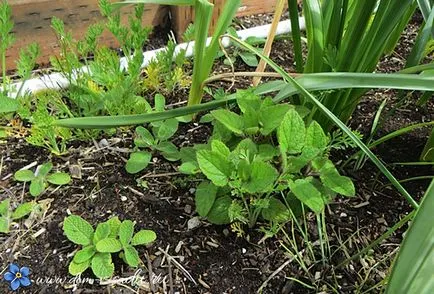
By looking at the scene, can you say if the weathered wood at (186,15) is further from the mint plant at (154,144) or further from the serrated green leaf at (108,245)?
the serrated green leaf at (108,245)

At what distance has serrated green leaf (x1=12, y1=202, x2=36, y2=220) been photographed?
105 cm

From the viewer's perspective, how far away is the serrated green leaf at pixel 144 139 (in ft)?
3.73

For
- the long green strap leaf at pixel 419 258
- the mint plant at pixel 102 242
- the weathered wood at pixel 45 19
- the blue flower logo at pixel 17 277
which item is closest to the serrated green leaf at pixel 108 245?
the mint plant at pixel 102 242

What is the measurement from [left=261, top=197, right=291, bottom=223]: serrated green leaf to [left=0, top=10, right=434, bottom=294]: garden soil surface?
7cm

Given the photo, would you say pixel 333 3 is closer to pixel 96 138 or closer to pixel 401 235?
pixel 401 235

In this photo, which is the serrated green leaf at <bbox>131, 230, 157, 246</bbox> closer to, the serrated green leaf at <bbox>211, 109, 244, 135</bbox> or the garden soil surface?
the garden soil surface

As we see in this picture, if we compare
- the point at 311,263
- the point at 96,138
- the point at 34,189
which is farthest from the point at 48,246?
the point at 311,263

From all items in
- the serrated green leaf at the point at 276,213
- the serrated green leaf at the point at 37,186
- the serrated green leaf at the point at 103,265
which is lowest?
the serrated green leaf at the point at 103,265

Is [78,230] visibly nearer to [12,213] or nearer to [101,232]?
[101,232]

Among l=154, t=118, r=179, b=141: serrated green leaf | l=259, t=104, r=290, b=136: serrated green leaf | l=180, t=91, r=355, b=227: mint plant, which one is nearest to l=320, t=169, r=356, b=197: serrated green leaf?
l=180, t=91, r=355, b=227: mint plant

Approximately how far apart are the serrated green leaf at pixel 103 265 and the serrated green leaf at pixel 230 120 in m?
0.32

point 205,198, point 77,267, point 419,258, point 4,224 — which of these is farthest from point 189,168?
point 419,258

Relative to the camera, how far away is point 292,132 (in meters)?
0.94

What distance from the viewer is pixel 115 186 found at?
1.12 m
